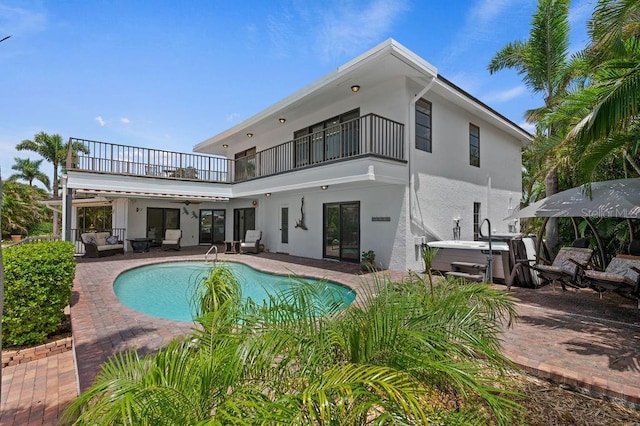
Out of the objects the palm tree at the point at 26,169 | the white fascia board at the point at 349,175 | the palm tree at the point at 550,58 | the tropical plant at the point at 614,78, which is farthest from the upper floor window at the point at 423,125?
the palm tree at the point at 26,169

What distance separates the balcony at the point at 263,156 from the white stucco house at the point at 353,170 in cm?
6

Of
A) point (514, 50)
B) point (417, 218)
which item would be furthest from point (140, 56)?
point (514, 50)

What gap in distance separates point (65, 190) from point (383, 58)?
14.0 meters

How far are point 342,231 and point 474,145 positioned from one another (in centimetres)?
748

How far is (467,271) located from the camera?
969 centimetres

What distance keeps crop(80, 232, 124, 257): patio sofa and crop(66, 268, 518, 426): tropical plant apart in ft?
53.2

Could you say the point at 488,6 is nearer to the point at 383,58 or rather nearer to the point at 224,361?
the point at 383,58

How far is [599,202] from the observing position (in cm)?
736

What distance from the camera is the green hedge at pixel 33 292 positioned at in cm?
502

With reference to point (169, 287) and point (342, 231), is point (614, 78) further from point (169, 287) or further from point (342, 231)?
point (169, 287)

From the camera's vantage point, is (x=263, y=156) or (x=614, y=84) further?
(x=263, y=156)

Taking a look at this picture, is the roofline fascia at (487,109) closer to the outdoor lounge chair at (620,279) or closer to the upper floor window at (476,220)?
the upper floor window at (476,220)

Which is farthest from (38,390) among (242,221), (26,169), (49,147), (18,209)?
(26,169)

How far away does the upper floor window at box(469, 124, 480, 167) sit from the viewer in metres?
14.3
